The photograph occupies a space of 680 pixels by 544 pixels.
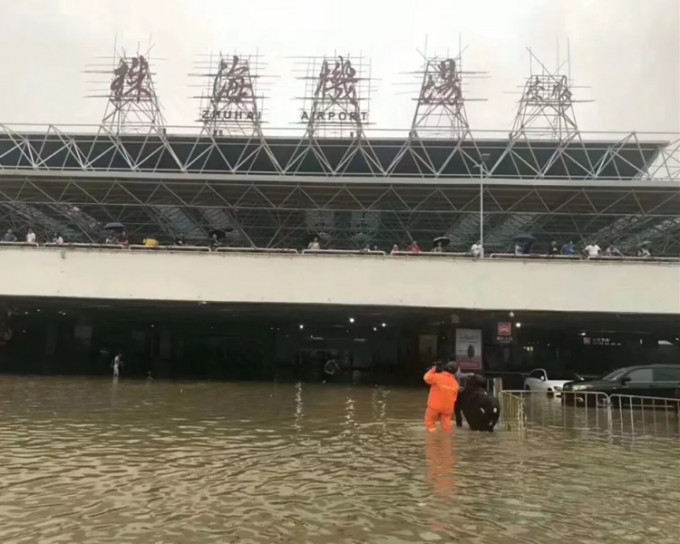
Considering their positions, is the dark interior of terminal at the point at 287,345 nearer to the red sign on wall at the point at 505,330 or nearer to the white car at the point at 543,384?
the white car at the point at 543,384

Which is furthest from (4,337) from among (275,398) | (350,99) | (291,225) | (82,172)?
(350,99)

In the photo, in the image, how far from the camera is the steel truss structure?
27172 mm

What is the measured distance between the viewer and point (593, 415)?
640 inches

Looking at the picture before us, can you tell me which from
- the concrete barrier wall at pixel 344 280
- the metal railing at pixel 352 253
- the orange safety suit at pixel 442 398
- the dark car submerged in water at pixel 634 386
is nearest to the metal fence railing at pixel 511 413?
the orange safety suit at pixel 442 398

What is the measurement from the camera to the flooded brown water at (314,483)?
5.59 m

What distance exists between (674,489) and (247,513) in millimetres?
5235

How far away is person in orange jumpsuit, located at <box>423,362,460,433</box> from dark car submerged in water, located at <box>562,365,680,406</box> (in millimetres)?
8150

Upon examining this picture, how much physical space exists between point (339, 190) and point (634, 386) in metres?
15.1

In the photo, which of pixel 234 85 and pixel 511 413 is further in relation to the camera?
pixel 234 85

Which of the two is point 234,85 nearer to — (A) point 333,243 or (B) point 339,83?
(B) point 339,83

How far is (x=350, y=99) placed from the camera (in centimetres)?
3059

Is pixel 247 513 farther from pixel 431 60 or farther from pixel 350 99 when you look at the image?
pixel 431 60

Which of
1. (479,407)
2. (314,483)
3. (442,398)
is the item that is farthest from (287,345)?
(314,483)

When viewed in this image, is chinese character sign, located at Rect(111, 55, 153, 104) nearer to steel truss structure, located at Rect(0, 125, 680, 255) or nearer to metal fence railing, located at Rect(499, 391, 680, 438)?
steel truss structure, located at Rect(0, 125, 680, 255)
